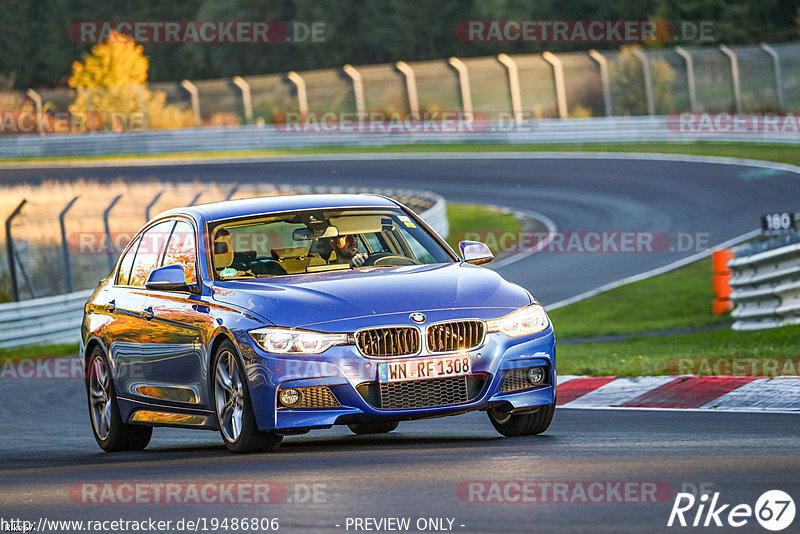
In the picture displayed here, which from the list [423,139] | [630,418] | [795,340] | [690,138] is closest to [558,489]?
[630,418]

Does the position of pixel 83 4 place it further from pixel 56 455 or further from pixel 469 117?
pixel 56 455

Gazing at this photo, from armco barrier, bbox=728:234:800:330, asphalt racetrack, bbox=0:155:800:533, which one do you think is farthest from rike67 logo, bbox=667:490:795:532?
armco barrier, bbox=728:234:800:330

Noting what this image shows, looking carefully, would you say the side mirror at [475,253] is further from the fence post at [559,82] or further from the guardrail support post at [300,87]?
the guardrail support post at [300,87]

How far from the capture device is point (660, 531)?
18.4ft

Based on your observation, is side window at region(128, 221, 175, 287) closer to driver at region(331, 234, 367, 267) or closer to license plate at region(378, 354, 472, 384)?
driver at region(331, 234, 367, 267)

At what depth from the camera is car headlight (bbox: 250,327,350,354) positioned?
27.3 feet

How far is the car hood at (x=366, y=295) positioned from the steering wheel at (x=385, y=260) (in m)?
0.25

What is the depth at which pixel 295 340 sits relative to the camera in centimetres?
836

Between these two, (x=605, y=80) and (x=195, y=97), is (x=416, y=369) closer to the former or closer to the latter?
(x=605, y=80)

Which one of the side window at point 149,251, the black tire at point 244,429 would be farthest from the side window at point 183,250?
the black tire at point 244,429

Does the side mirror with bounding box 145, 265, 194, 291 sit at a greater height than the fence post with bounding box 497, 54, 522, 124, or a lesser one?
greater

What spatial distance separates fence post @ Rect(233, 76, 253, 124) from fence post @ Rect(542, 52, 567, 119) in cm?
1022

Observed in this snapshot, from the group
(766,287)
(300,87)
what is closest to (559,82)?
(300,87)

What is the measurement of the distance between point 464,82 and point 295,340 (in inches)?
1590
